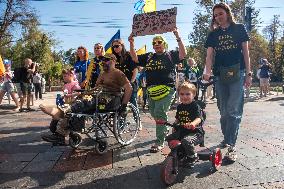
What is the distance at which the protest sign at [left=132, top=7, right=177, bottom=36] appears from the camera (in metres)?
5.21

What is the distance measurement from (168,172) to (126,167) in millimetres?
869

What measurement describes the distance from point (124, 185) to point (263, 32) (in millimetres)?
62758

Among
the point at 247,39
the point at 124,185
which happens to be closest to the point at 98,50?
the point at 247,39

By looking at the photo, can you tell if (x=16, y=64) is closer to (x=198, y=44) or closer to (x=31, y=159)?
(x=198, y=44)

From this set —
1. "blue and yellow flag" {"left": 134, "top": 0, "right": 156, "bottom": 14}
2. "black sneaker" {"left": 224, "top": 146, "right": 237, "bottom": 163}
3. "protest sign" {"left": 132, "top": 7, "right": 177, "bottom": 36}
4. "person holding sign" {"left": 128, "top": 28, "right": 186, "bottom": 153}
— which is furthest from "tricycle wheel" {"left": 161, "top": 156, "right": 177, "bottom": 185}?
"blue and yellow flag" {"left": 134, "top": 0, "right": 156, "bottom": 14}

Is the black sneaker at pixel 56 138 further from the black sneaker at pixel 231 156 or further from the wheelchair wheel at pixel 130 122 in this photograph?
the black sneaker at pixel 231 156

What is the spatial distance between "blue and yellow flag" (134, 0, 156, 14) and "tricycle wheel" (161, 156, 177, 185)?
26.2ft

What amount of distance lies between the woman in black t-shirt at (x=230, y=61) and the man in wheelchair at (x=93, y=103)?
1298 mm

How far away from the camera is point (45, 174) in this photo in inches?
157

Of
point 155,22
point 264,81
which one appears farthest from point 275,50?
point 155,22

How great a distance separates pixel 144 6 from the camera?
35.6 ft

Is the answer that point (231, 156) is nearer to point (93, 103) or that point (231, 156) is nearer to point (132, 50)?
point (93, 103)

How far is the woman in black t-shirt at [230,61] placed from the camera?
4637 millimetres

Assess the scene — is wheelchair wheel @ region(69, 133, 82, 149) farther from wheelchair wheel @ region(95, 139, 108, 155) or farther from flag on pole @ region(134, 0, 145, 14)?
flag on pole @ region(134, 0, 145, 14)
